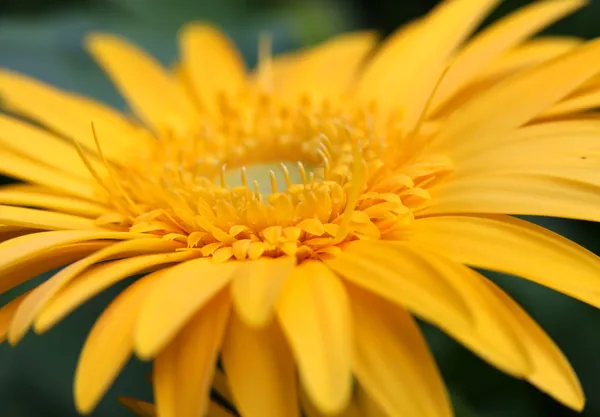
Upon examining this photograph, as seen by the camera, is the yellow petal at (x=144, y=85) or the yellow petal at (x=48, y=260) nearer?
the yellow petal at (x=48, y=260)

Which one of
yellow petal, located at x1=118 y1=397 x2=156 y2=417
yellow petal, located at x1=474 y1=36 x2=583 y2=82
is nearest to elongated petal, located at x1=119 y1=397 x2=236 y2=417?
yellow petal, located at x1=118 y1=397 x2=156 y2=417

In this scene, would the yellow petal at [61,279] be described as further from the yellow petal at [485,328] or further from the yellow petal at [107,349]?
the yellow petal at [485,328]

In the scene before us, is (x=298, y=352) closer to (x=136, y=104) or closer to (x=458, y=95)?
(x=458, y=95)

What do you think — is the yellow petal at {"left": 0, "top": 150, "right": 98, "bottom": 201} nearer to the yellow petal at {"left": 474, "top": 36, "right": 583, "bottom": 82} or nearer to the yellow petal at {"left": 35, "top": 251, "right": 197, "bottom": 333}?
the yellow petal at {"left": 35, "top": 251, "right": 197, "bottom": 333}

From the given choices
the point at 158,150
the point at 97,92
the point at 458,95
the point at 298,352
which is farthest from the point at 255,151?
the point at 298,352

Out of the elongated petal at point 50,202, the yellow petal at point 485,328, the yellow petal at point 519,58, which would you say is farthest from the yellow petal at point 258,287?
the yellow petal at point 519,58

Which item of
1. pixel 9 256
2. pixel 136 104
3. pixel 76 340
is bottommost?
pixel 76 340
